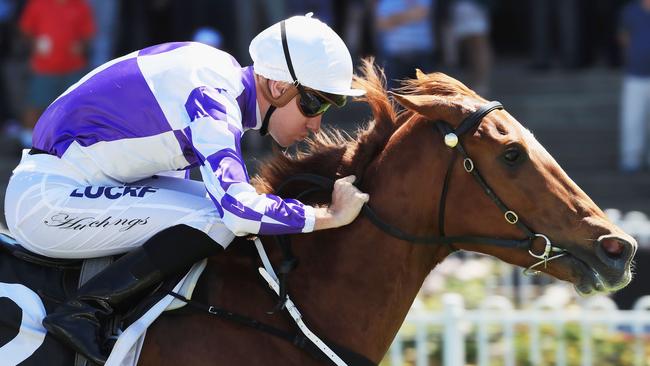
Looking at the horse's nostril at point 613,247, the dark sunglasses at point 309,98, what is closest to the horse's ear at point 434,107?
the dark sunglasses at point 309,98

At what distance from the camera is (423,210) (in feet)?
13.9

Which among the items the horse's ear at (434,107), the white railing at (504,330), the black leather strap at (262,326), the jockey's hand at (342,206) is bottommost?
the white railing at (504,330)

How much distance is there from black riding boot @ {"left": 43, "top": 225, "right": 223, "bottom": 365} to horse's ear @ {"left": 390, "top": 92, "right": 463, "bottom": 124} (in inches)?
32.6

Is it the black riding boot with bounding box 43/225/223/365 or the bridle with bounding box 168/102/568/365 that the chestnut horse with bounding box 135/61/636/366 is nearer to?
the bridle with bounding box 168/102/568/365

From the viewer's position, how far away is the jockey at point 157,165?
397 centimetres

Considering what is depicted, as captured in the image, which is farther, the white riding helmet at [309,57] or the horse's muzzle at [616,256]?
the white riding helmet at [309,57]

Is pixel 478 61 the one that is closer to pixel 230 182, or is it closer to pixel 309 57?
pixel 309 57

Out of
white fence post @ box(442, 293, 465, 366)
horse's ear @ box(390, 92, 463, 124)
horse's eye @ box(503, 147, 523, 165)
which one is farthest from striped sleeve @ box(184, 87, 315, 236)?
white fence post @ box(442, 293, 465, 366)

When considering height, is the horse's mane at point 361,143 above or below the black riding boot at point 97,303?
above

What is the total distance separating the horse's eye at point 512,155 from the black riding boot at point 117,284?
1.04 m

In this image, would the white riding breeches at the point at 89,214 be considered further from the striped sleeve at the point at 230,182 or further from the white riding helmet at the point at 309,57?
the white riding helmet at the point at 309,57

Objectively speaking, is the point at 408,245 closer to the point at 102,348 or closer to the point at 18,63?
the point at 102,348

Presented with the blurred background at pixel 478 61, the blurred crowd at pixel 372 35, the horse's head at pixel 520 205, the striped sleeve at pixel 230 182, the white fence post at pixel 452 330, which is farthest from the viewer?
the blurred crowd at pixel 372 35

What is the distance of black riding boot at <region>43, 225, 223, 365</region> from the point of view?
397 cm
